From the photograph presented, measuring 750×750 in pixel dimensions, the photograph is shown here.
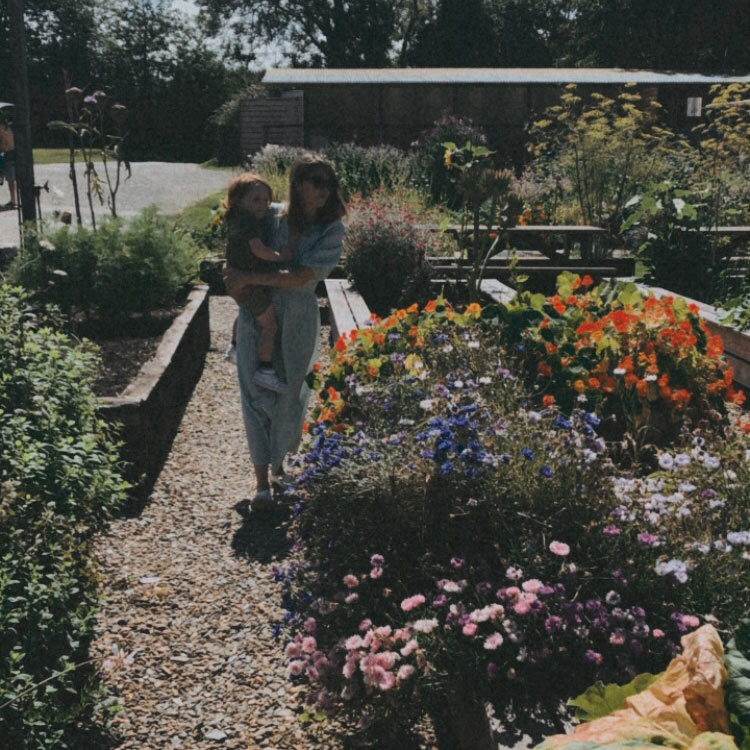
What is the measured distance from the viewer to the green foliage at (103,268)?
6.72 m

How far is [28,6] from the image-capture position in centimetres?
4831

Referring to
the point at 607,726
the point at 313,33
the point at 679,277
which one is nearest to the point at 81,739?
the point at 607,726

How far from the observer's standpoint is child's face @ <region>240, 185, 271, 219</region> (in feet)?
14.5

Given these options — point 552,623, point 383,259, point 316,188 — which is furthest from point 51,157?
point 552,623

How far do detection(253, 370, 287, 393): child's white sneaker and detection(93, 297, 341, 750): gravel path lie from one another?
26.8 inches

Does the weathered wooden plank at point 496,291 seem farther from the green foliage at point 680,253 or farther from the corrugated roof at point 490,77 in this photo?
the corrugated roof at point 490,77

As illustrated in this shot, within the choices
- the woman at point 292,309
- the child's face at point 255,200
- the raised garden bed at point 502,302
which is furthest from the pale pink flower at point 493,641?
the raised garden bed at point 502,302

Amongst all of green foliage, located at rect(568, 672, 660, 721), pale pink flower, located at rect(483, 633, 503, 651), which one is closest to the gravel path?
pale pink flower, located at rect(483, 633, 503, 651)

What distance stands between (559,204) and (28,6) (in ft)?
148

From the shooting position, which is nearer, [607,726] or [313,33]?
[607,726]

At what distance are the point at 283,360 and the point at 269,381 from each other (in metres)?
0.15

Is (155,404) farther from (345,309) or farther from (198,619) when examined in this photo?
(345,309)

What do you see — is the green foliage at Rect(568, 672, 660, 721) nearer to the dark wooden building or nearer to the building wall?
the dark wooden building

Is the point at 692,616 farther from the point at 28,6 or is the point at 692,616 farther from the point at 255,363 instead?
the point at 28,6
